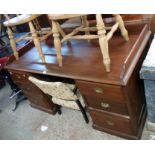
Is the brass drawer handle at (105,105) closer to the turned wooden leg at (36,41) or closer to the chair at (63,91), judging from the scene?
the chair at (63,91)

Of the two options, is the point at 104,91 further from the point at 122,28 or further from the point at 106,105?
the point at 122,28

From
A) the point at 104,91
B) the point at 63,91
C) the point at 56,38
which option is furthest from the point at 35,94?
the point at 104,91

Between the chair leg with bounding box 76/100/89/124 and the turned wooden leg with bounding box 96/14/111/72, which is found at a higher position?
the turned wooden leg with bounding box 96/14/111/72

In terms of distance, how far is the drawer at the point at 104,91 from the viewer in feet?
3.95

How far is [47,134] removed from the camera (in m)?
1.83

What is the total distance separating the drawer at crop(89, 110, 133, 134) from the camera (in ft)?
4.65

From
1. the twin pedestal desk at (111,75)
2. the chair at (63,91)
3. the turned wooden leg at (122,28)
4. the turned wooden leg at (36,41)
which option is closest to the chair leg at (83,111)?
the chair at (63,91)

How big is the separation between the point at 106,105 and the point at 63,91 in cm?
36

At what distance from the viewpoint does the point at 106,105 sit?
1397 mm

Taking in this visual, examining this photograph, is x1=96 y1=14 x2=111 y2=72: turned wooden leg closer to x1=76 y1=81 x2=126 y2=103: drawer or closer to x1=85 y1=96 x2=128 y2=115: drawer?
x1=76 y1=81 x2=126 y2=103: drawer

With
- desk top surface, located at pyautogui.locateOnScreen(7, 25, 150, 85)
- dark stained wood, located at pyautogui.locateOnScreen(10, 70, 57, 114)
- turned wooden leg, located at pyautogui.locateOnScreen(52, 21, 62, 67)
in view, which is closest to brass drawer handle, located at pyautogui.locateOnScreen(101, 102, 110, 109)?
desk top surface, located at pyautogui.locateOnScreen(7, 25, 150, 85)
